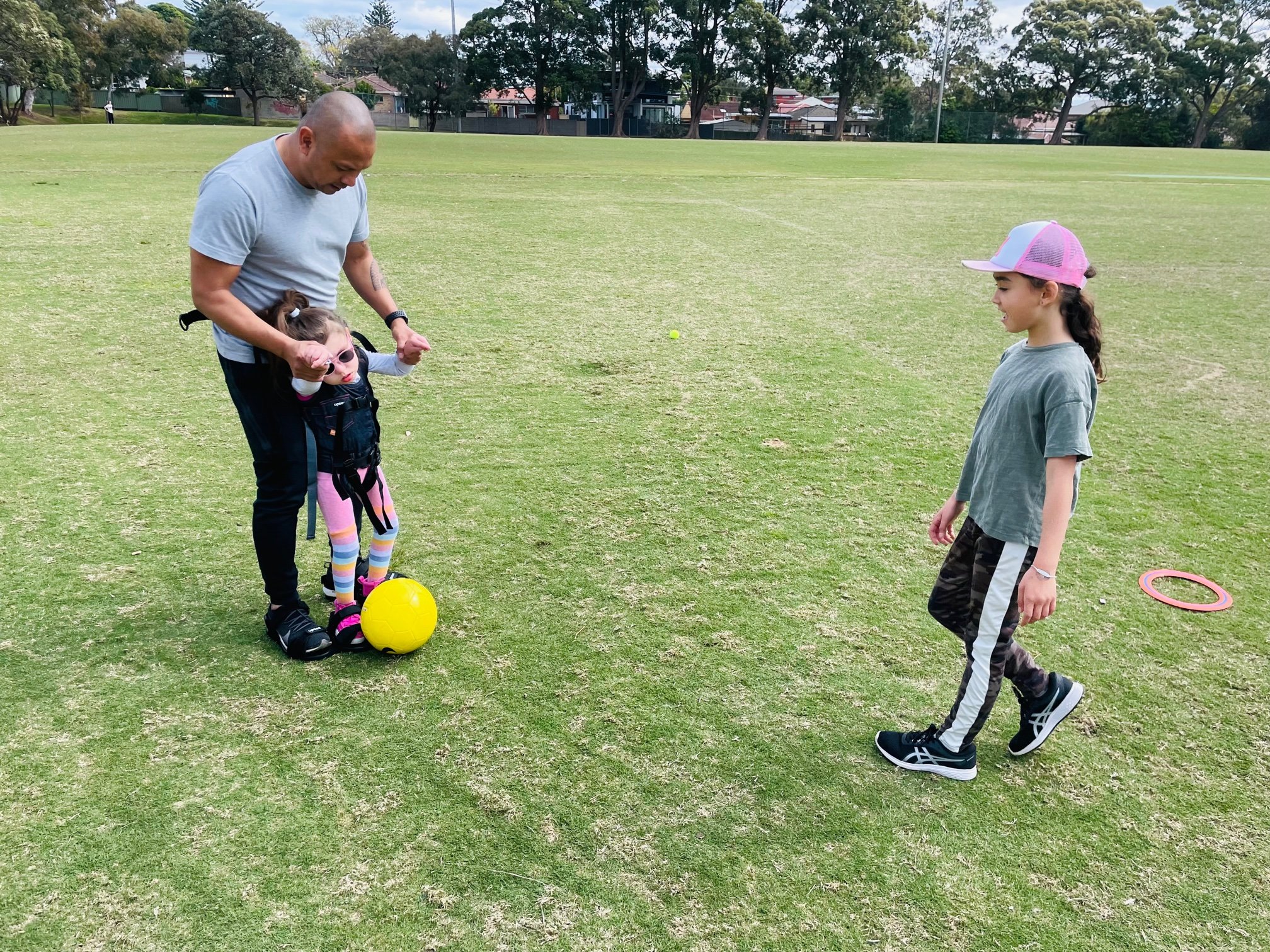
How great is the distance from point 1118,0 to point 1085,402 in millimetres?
80112

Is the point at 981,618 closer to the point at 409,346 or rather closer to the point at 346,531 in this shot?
the point at 409,346

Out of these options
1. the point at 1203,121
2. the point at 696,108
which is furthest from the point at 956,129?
the point at 1203,121

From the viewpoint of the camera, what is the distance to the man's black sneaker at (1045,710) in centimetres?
288

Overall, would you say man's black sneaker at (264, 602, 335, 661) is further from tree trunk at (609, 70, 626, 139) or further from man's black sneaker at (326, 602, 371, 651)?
tree trunk at (609, 70, 626, 139)

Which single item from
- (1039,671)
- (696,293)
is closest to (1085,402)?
(1039,671)

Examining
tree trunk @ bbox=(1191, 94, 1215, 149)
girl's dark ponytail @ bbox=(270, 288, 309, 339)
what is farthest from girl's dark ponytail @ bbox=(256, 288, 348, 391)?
tree trunk @ bbox=(1191, 94, 1215, 149)

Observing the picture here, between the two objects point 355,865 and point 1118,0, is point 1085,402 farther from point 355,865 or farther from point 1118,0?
point 1118,0

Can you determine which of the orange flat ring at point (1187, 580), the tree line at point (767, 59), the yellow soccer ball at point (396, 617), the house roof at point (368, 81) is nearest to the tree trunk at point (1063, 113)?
the tree line at point (767, 59)

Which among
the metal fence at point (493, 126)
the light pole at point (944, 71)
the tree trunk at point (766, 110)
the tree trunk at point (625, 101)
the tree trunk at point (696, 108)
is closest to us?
the light pole at point (944, 71)

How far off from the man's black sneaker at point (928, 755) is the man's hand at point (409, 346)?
2.15 metres

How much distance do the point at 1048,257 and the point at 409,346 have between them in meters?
2.15

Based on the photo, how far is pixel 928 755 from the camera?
2.83 meters

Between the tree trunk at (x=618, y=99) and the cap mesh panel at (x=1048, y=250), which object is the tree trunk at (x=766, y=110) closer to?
the tree trunk at (x=618, y=99)

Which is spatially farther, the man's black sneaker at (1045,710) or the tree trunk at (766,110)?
the tree trunk at (766,110)
